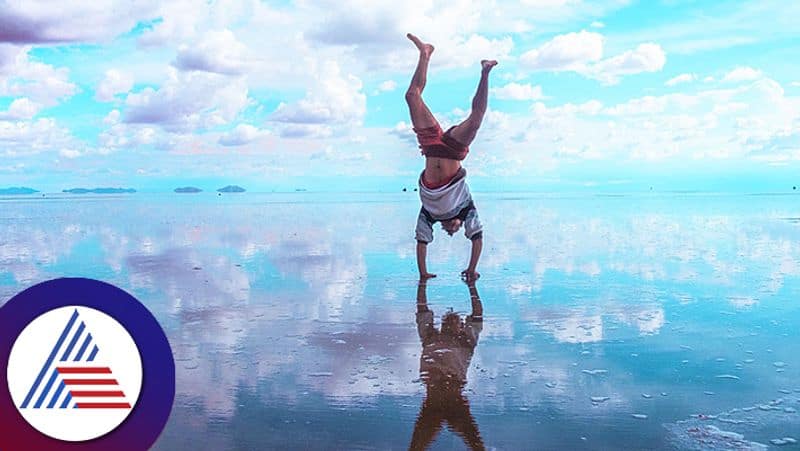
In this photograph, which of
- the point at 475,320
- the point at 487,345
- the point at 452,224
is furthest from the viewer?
the point at 452,224

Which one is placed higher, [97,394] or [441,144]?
[441,144]

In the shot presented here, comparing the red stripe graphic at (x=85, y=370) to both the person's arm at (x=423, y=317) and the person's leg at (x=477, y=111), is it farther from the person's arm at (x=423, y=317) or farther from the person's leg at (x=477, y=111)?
the person's leg at (x=477, y=111)

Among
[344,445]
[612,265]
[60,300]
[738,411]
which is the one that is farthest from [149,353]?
[612,265]

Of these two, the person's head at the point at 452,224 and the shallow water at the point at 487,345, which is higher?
the person's head at the point at 452,224

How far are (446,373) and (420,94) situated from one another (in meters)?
5.47

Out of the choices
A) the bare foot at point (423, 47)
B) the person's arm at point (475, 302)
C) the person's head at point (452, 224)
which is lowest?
the person's arm at point (475, 302)

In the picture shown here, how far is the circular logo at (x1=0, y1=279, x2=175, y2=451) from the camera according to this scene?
3.37 metres

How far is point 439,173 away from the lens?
9.95m

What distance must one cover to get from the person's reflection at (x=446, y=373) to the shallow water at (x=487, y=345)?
1.0 inches

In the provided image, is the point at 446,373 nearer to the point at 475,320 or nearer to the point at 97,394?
the point at 475,320

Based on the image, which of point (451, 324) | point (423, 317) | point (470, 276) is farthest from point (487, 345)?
point (470, 276)

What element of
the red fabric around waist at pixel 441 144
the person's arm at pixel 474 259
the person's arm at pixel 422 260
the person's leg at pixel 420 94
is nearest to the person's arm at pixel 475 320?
the person's arm at pixel 474 259

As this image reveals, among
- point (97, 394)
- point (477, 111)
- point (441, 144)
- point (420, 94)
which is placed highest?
point (420, 94)

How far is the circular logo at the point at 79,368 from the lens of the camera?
3.37m
